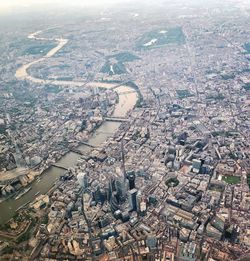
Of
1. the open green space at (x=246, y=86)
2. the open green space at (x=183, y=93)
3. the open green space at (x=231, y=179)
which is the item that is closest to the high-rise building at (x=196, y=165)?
the open green space at (x=231, y=179)

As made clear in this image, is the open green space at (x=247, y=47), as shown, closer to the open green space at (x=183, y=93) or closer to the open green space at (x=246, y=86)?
the open green space at (x=246, y=86)

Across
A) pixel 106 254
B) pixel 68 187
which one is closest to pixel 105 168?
pixel 68 187

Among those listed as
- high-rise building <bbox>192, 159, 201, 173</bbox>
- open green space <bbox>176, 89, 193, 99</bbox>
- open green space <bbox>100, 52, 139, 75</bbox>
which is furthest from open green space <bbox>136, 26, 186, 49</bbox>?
high-rise building <bbox>192, 159, 201, 173</bbox>

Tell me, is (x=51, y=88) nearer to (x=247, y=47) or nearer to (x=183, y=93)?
(x=183, y=93)

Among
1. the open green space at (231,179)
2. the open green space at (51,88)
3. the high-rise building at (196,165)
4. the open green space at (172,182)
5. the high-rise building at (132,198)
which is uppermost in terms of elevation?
the high-rise building at (132,198)

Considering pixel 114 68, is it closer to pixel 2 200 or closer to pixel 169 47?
pixel 169 47

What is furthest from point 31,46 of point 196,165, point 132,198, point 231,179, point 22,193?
point 231,179

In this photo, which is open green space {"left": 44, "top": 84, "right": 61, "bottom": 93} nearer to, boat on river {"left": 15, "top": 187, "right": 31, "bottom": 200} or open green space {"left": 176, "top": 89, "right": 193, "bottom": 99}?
open green space {"left": 176, "top": 89, "right": 193, "bottom": 99}

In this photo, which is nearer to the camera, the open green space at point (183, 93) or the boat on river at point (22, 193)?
the boat on river at point (22, 193)
